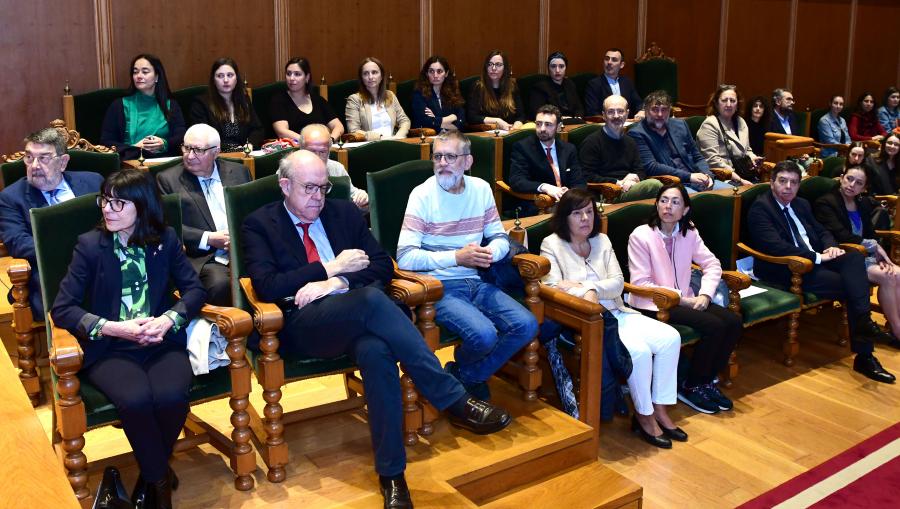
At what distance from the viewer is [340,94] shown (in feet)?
16.5

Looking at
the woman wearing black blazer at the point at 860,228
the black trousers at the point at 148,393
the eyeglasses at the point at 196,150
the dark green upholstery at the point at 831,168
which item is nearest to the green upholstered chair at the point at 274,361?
the black trousers at the point at 148,393

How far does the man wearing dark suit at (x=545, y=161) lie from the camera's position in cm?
409

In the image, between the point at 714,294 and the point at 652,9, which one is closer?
the point at 714,294

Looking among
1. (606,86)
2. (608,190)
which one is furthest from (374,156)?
(606,86)

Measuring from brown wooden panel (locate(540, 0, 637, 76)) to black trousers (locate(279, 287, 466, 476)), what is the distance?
4.29 m

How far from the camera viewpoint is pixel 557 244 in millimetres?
3049

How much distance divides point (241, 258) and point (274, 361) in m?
0.38

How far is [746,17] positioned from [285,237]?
6.16 metres

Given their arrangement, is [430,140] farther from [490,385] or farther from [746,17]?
[746,17]

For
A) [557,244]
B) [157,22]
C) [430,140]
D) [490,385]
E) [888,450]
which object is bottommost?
[888,450]

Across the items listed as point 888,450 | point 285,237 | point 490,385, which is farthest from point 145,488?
point 888,450

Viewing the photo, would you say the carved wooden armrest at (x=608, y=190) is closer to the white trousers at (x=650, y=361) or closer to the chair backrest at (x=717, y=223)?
the chair backrest at (x=717, y=223)

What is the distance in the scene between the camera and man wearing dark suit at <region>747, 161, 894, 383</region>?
3697 mm

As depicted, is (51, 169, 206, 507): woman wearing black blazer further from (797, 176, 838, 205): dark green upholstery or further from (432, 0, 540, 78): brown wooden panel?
(432, 0, 540, 78): brown wooden panel
